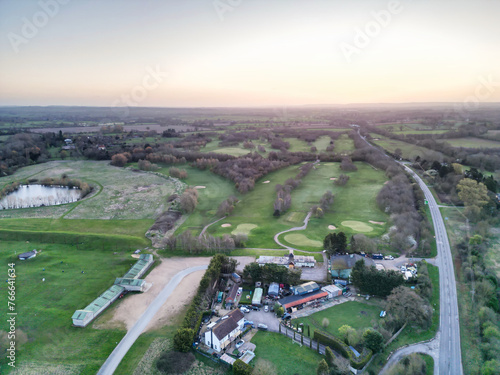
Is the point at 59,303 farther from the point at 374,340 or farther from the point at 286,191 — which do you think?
the point at 286,191

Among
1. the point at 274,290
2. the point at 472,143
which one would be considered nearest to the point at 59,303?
the point at 274,290

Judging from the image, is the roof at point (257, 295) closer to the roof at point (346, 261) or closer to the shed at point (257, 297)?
the shed at point (257, 297)

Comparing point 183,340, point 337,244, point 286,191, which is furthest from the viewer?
point 286,191

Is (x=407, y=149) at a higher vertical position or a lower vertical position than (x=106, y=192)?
higher

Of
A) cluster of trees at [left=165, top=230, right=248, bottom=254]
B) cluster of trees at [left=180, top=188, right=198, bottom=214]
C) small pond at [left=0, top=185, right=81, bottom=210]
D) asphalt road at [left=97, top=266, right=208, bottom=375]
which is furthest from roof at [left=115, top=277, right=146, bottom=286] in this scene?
small pond at [left=0, top=185, right=81, bottom=210]

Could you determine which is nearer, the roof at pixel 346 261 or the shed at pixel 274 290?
the shed at pixel 274 290

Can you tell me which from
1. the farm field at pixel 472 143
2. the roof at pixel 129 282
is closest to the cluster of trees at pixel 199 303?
the roof at pixel 129 282
